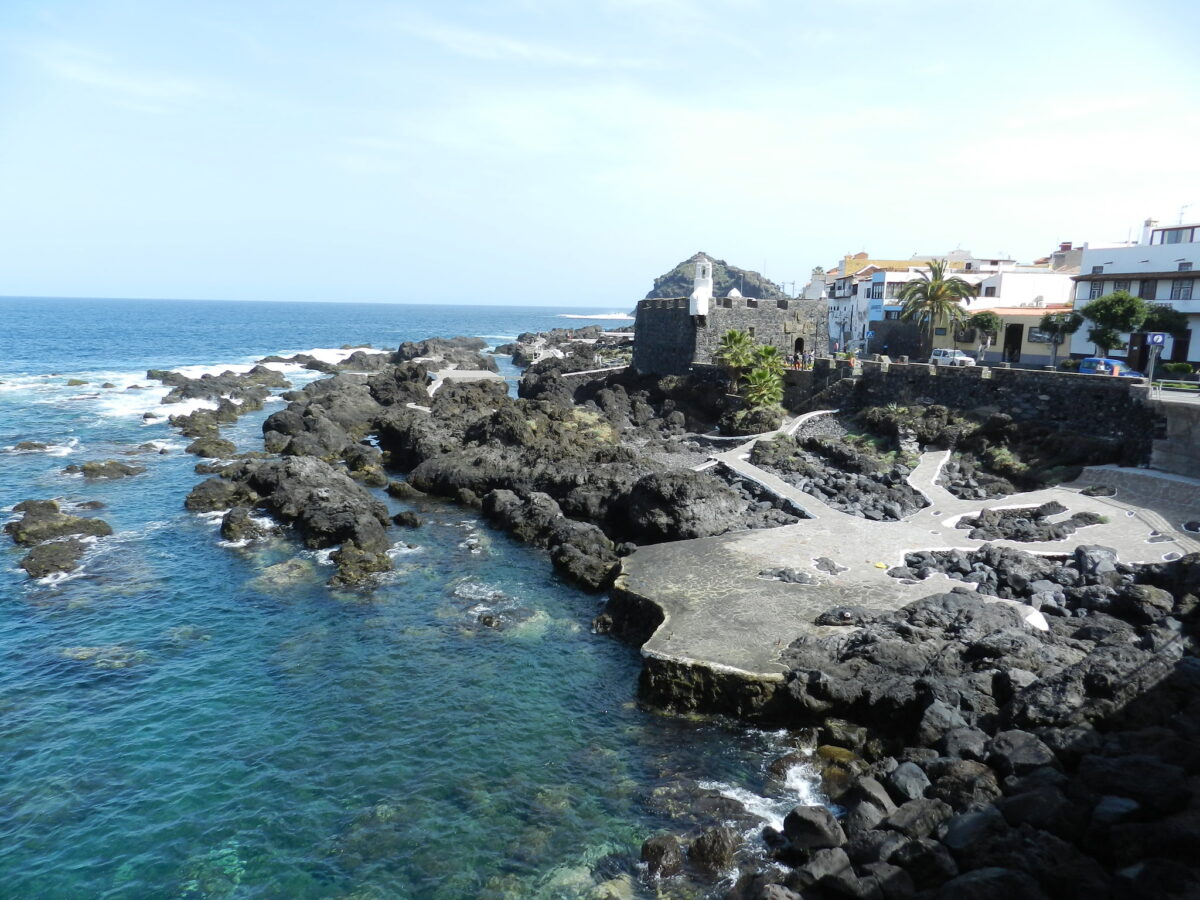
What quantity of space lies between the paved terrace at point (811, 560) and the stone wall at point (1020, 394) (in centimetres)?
329

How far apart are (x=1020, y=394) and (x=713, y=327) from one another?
2086 cm

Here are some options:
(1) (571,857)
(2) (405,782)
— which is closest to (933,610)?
(1) (571,857)

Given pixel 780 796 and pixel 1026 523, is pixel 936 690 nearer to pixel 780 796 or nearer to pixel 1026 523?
pixel 780 796

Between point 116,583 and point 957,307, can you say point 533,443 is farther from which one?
point 957,307

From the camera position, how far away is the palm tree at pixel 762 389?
1820 inches

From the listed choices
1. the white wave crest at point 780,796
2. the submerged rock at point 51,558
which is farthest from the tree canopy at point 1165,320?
the submerged rock at point 51,558

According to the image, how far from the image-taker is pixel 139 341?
133 meters

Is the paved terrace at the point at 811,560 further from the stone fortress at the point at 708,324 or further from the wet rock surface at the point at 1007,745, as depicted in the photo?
the stone fortress at the point at 708,324

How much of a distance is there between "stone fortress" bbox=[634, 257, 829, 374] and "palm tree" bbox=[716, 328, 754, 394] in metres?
3.41

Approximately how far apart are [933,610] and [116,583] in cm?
2578

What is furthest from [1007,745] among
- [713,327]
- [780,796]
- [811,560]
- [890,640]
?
[713,327]

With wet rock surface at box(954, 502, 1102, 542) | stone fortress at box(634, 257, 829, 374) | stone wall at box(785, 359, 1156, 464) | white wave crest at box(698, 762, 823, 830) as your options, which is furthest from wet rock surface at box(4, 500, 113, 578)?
stone wall at box(785, 359, 1156, 464)

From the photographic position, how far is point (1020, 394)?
1497 inches

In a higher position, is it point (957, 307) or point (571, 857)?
point (957, 307)
